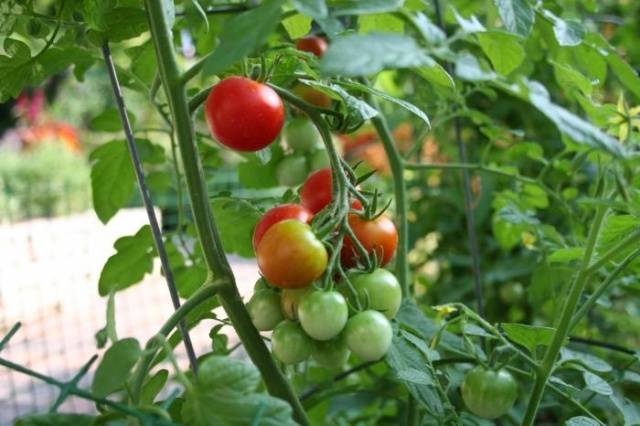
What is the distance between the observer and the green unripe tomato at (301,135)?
0.89m

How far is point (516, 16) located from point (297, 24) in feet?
0.75

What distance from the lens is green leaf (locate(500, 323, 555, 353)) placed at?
2.33 ft

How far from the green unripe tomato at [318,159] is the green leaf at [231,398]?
0.43 meters

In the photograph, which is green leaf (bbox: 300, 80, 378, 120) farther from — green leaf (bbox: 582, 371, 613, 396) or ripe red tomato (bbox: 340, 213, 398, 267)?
green leaf (bbox: 582, 371, 613, 396)

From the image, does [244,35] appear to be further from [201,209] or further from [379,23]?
[379,23]

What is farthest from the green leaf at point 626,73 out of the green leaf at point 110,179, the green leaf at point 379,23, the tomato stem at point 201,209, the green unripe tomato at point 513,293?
the green unripe tomato at point 513,293

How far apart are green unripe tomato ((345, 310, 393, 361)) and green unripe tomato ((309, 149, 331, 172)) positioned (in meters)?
0.36

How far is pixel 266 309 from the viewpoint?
2.02ft

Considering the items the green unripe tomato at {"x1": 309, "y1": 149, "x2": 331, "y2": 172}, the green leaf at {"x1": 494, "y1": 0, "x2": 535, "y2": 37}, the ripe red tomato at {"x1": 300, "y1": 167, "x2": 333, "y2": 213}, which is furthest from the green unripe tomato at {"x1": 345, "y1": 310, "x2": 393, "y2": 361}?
the green unripe tomato at {"x1": 309, "y1": 149, "x2": 331, "y2": 172}

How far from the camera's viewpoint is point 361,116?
0.61 metres

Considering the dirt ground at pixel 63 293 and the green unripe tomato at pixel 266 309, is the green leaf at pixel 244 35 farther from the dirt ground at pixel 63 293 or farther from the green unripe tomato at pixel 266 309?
the dirt ground at pixel 63 293

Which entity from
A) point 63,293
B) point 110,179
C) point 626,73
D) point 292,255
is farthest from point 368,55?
point 63,293

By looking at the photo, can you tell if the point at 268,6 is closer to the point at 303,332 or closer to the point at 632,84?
the point at 303,332

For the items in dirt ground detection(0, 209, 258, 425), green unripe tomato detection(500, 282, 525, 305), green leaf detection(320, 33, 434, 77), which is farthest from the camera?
dirt ground detection(0, 209, 258, 425)
